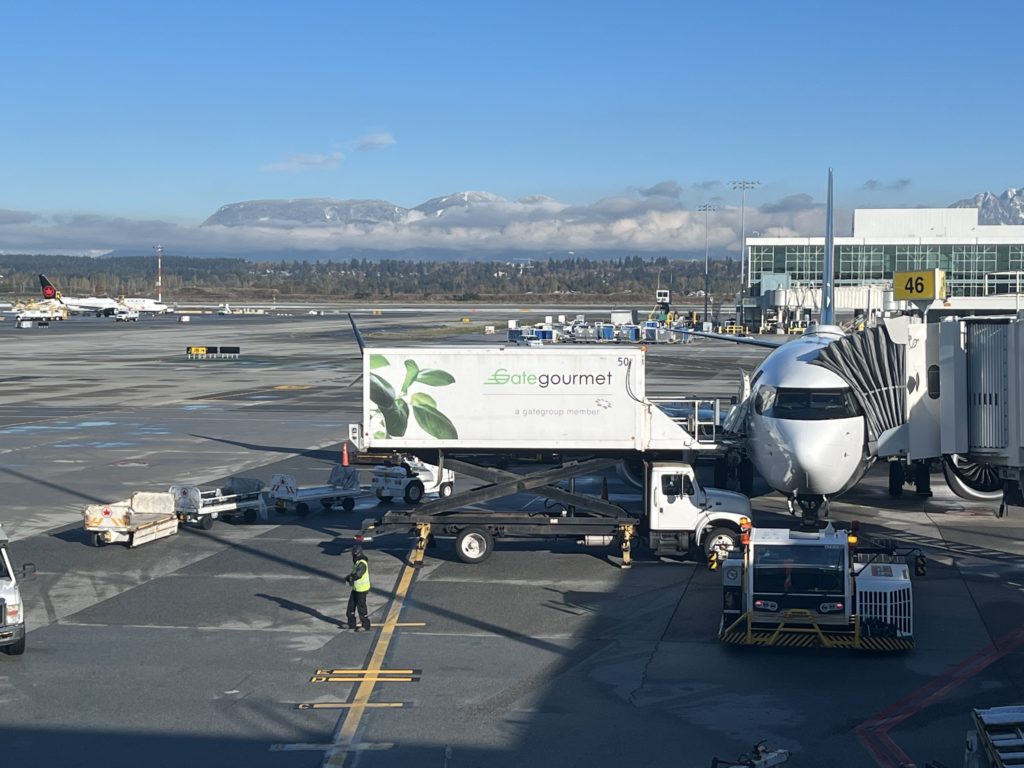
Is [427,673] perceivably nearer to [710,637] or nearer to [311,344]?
[710,637]

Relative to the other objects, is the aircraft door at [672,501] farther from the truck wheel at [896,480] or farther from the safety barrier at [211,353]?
the safety barrier at [211,353]

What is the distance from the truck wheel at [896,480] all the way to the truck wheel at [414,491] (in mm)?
16889

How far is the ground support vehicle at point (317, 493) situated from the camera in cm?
3806

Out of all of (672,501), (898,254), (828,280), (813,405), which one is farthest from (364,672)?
(898,254)

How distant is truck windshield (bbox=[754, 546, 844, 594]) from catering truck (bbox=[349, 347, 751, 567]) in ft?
22.9

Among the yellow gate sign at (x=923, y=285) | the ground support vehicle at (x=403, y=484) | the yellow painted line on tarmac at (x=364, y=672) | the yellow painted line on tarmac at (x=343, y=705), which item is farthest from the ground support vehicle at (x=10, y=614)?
the yellow gate sign at (x=923, y=285)

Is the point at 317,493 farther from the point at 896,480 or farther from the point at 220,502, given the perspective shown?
the point at 896,480

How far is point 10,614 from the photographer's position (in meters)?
21.8

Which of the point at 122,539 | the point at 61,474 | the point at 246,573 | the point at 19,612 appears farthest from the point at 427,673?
the point at 61,474

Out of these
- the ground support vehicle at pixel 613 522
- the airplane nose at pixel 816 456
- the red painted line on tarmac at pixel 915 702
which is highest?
the airplane nose at pixel 816 456

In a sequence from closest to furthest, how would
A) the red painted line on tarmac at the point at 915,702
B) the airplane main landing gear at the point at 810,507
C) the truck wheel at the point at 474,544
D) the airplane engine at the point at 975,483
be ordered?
the red painted line on tarmac at the point at 915,702, the truck wheel at the point at 474,544, the airplane main landing gear at the point at 810,507, the airplane engine at the point at 975,483

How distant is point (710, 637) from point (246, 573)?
1272 centimetres

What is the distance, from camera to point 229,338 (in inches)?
5689

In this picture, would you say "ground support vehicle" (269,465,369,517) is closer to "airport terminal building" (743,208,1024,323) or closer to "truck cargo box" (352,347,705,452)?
"truck cargo box" (352,347,705,452)
